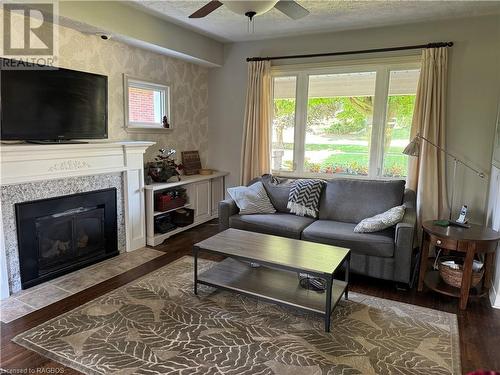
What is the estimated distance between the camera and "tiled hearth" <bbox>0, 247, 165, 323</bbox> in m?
2.63

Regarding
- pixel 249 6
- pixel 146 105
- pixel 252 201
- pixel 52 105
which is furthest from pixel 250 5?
pixel 146 105

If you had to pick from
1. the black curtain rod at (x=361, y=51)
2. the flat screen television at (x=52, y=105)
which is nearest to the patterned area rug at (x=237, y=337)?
the flat screen television at (x=52, y=105)

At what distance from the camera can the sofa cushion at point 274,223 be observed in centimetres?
357

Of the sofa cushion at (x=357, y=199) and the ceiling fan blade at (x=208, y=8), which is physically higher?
the ceiling fan blade at (x=208, y=8)

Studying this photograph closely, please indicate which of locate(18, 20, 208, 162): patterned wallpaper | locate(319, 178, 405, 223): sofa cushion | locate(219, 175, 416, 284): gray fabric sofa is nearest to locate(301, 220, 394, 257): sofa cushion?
locate(219, 175, 416, 284): gray fabric sofa

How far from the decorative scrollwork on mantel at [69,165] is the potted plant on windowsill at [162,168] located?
1.00 metres

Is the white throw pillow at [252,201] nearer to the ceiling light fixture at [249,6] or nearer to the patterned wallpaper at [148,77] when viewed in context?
the patterned wallpaper at [148,77]

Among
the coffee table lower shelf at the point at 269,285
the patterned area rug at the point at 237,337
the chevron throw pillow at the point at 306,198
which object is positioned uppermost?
the chevron throw pillow at the point at 306,198

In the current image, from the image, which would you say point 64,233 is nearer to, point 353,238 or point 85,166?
point 85,166

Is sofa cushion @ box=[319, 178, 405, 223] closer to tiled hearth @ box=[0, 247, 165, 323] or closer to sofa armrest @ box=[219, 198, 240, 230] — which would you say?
sofa armrest @ box=[219, 198, 240, 230]

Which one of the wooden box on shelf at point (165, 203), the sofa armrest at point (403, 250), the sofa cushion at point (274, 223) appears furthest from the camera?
the wooden box on shelf at point (165, 203)

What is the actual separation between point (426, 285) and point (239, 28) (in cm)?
357

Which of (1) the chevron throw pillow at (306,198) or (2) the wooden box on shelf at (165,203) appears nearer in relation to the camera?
(1) the chevron throw pillow at (306,198)

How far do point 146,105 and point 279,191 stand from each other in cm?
204
